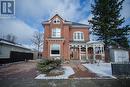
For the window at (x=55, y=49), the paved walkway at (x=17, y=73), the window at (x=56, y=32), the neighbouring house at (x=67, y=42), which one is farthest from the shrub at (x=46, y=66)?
the window at (x=56, y=32)

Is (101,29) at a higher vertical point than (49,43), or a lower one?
higher

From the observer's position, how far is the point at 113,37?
38.2ft

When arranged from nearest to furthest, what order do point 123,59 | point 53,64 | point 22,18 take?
point 22,18, point 53,64, point 123,59

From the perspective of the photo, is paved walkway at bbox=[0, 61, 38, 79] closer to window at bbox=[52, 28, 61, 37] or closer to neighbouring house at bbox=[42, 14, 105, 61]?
neighbouring house at bbox=[42, 14, 105, 61]

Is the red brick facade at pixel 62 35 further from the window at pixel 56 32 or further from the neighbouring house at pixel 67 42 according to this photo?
the window at pixel 56 32

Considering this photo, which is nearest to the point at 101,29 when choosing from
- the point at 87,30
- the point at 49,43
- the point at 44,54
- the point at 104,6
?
the point at 104,6

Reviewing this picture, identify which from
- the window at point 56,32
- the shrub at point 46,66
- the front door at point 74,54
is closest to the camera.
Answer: the shrub at point 46,66

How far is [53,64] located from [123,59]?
5.89 meters

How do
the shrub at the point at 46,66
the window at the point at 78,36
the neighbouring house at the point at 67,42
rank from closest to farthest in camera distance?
the shrub at the point at 46,66, the neighbouring house at the point at 67,42, the window at the point at 78,36

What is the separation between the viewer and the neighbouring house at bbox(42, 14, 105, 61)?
43.1 ft

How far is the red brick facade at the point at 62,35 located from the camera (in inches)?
518

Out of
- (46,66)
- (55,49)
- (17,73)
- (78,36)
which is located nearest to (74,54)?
(78,36)

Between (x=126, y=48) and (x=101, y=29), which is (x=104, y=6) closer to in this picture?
(x=101, y=29)

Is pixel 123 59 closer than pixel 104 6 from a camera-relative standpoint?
Yes
